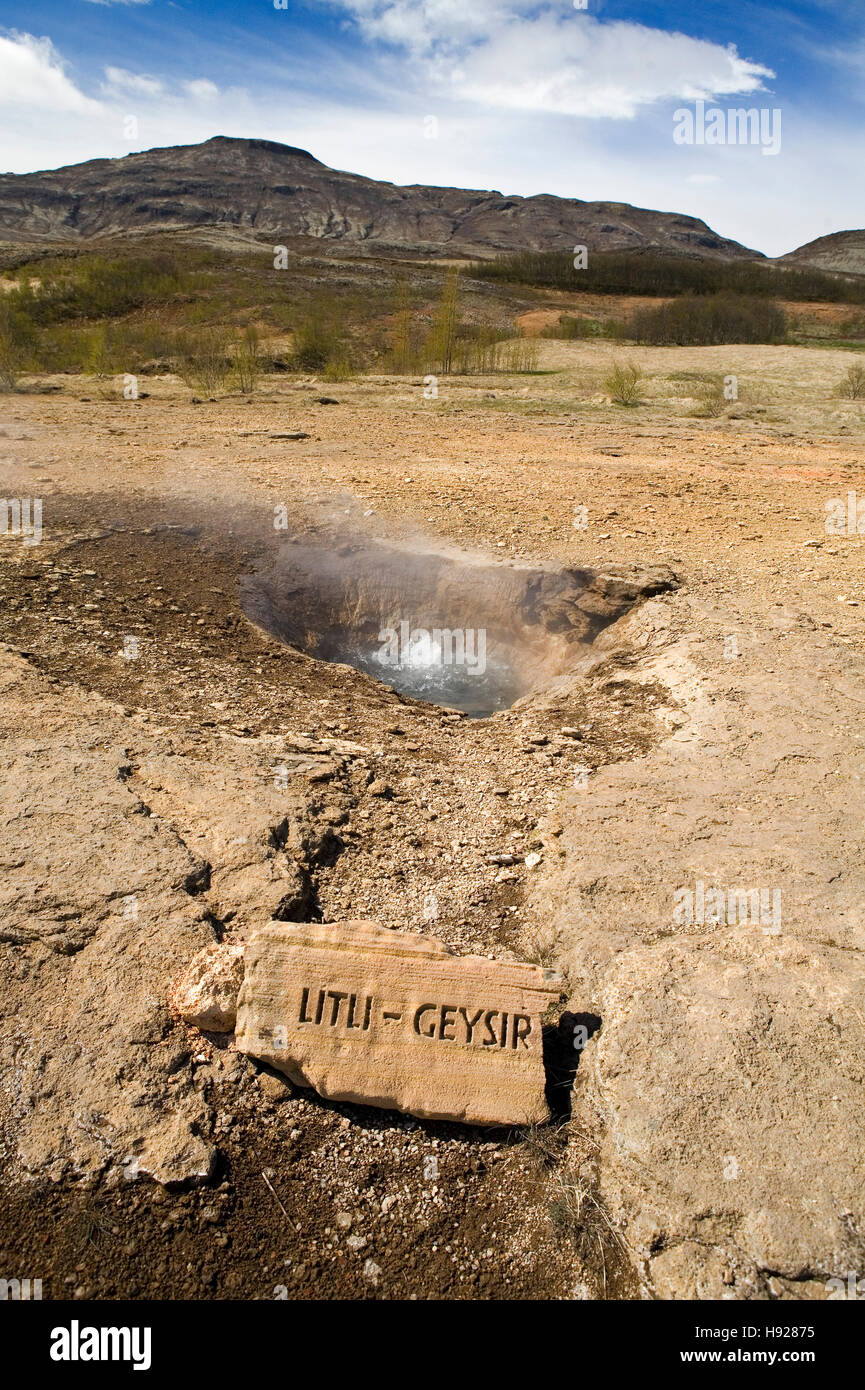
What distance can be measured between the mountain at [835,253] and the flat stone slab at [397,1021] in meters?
64.0

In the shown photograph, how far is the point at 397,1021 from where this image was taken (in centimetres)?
246

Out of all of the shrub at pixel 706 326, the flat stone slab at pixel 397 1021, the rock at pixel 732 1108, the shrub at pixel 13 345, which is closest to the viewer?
the rock at pixel 732 1108

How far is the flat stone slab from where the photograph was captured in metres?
2.36

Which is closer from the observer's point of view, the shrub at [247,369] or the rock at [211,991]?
the rock at [211,991]

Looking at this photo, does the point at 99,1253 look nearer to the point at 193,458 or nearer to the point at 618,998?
the point at 618,998

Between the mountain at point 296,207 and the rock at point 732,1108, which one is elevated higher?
the mountain at point 296,207

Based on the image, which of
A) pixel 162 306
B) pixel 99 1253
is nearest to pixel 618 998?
pixel 99 1253

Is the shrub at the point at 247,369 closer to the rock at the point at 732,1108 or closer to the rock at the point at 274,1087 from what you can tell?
the rock at the point at 274,1087

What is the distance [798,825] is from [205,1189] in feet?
8.01

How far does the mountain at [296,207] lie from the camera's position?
7169 cm
